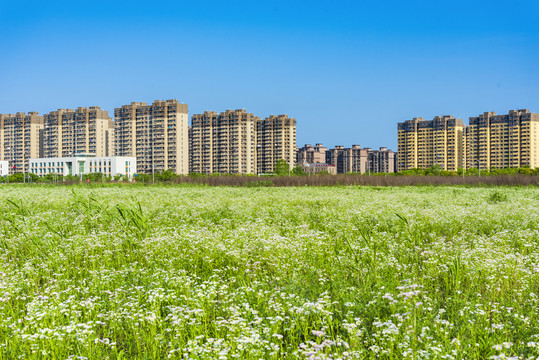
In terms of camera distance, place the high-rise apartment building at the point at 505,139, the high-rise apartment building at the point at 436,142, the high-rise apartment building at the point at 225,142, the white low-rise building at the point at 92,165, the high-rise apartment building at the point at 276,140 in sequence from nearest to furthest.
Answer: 1. the white low-rise building at the point at 92,165
2. the high-rise apartment building at the point at 505,139
3. the high-rise apartment building at the point at 225,142
4. the high-rise apartment building at the point at 436,142
5. the high-rise apartment building at the point at 276,140

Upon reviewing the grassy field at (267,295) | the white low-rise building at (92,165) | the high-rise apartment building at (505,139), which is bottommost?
the grassy field at (267,295)

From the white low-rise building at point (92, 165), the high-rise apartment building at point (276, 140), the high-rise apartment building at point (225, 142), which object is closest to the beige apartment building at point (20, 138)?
the white low-rise building at point (92, 165)

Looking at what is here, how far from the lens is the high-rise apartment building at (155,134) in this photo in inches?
6737

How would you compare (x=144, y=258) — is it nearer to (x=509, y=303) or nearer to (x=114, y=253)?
(x=114, y=253)

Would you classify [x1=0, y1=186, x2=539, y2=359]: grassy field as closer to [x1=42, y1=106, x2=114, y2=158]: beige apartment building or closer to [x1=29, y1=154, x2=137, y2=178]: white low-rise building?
[x1=29, y1=154, x2=137, y2=178]: white low-rise building

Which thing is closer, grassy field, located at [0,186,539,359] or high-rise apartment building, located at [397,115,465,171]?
grassy field, located at [0,186,539,359]

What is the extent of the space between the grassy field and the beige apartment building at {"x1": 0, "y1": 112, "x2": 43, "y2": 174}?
210287 millimetres

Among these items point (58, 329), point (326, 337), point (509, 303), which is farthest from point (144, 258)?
point (509, 303)

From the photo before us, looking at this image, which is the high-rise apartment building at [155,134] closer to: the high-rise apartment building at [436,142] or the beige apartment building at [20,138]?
the beige apartment building at [20,138]

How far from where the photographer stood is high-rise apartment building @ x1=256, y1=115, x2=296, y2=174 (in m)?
189

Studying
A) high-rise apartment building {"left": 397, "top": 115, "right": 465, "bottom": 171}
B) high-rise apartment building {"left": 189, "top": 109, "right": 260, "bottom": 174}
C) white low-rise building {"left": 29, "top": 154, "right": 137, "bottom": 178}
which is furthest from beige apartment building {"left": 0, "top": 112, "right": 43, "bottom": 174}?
high-rise apartment building {"left": 397, "top": 115, "right": 465, "bottom": 171}

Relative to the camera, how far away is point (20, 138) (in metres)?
196

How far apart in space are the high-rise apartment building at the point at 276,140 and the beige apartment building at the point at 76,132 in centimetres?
6775

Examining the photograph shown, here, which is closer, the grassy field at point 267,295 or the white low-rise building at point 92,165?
the grassy field at point 267,295
